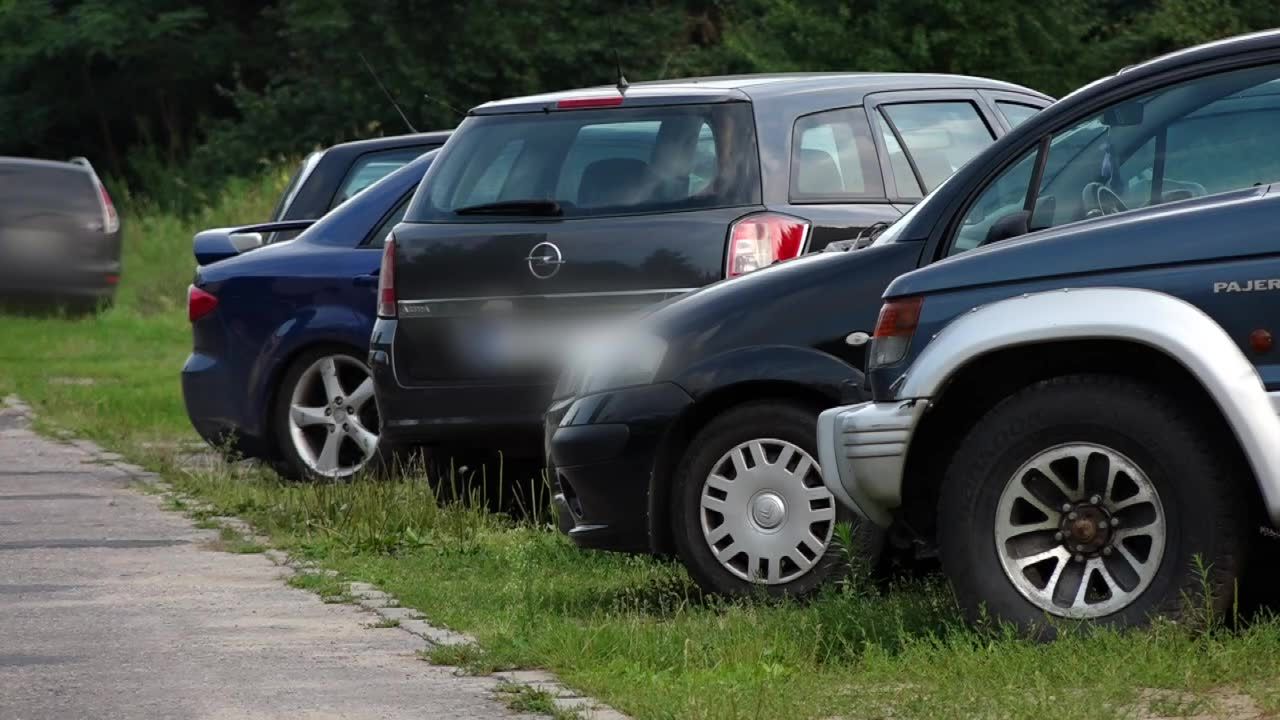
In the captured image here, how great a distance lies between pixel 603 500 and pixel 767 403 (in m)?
0.65

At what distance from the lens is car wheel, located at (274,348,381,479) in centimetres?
1259

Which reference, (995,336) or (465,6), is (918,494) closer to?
(995,336)

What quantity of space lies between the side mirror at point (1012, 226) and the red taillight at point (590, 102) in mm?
2758

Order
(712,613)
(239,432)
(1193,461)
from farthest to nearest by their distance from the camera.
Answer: (239,432) < (712,613) < (1193,461)

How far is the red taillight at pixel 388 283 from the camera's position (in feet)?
33.7

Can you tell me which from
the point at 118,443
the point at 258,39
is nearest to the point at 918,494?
the point at 118,443

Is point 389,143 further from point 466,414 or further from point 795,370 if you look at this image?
point 795,370

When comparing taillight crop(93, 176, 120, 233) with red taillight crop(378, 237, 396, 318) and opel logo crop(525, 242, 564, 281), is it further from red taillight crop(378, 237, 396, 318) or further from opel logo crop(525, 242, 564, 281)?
opel logo crop(525, 242, 564, 281)

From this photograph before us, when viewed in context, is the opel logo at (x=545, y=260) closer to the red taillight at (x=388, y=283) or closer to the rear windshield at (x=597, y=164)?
the rear windshield at (x=597, y=164)

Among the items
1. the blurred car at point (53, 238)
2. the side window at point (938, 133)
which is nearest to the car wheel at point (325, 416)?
the side window at point (938, 133)


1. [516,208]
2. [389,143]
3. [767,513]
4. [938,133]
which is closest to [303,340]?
[389,143]

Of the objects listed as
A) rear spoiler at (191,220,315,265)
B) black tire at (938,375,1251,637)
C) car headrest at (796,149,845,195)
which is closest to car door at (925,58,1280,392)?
black tire at (938,375,1251,637)

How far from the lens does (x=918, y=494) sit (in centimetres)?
758

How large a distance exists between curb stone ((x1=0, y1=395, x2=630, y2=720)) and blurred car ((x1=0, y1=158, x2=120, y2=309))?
11308mm
